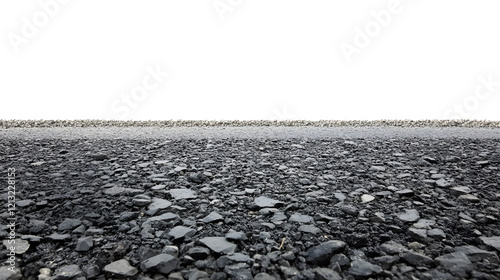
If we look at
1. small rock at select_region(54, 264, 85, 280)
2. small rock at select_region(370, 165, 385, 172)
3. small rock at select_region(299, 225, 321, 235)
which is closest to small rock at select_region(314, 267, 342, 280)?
small rock at select_region(299, 225, 321, 235)

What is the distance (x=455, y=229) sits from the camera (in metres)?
2.55

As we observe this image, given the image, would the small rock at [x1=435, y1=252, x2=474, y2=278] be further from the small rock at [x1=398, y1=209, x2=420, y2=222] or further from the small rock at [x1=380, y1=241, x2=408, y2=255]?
the small rock at [x1=398, y1=209, x2=420, y2=222]

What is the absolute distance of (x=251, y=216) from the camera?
2807 mm

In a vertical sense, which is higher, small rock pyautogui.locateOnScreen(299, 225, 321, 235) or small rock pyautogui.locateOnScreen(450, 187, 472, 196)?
small rock pyautogui.locateOnScreen(450, 187, 472, 196)

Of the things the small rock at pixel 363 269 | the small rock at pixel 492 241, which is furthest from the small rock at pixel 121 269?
the small rock at pixel 492 241

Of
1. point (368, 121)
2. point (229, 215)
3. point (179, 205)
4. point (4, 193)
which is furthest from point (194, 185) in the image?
point (368, 121)

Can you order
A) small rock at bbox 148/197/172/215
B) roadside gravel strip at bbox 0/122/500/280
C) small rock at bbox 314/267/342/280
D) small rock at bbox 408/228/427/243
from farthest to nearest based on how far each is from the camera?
small rock at bbox 148/197/172/215, small rock at bbox 408/228/427/243, roadside gravel strip at bbox 0/122/500/280, small rock at bbox 314/267/342/280

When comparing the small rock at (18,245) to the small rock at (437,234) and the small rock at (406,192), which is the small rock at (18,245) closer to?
the small rock at (437,234)

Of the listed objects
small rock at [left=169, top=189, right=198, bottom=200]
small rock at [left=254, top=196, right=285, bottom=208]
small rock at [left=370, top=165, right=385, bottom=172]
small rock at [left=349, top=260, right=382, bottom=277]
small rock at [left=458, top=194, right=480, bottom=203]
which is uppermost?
small rock at [left=370, top=165, right=385, bottom=172]

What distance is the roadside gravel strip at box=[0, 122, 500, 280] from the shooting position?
81.0 inches

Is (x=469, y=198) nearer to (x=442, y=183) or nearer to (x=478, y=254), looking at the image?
(x=442, y=183)

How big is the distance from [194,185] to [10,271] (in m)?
1.89

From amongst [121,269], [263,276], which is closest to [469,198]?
[263,276]

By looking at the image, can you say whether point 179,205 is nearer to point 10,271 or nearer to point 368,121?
point 10,271
